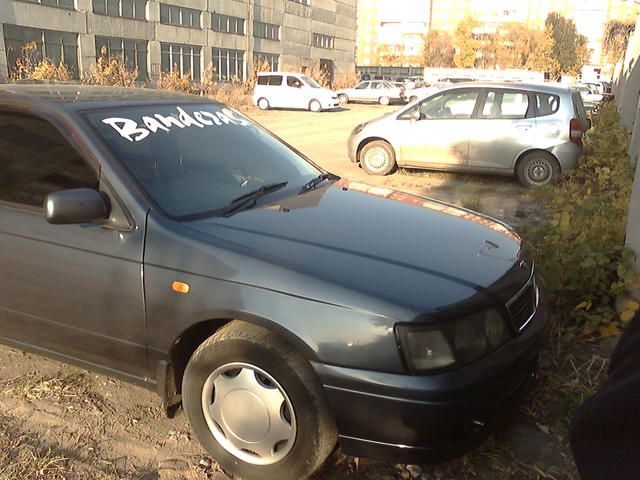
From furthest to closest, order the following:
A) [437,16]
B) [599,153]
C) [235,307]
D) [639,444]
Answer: [437,16] < [599,153] < [235,307] < [639,444]

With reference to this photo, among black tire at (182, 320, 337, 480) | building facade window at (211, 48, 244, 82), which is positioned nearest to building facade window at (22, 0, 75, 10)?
building facade window at (211, 48, 244, 82)

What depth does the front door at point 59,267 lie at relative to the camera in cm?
266

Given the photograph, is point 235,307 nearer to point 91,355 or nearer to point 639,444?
point 91,355

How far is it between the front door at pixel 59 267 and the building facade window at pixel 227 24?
42.4m

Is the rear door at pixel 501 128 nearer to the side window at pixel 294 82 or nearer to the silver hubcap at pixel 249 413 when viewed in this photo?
the silver hubcap at pixel 249 413

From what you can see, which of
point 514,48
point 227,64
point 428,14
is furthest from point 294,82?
point 428,14

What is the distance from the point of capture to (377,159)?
10.1 meters

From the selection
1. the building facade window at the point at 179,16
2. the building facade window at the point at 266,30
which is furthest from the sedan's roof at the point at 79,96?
the building facade window at the point at 266,30

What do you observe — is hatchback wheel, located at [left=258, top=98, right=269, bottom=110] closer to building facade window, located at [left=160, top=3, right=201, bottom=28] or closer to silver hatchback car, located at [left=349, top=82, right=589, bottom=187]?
building facade window, located at [left=160, top=3, right=201, bottom=28]

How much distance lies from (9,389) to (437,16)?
13781 centimetres

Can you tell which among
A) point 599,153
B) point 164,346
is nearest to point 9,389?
point 164,346

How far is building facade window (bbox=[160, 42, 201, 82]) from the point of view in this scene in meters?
38.1

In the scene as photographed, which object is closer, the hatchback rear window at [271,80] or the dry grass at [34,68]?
the dry grass at [34,68]

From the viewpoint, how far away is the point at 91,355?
2.84 meters
